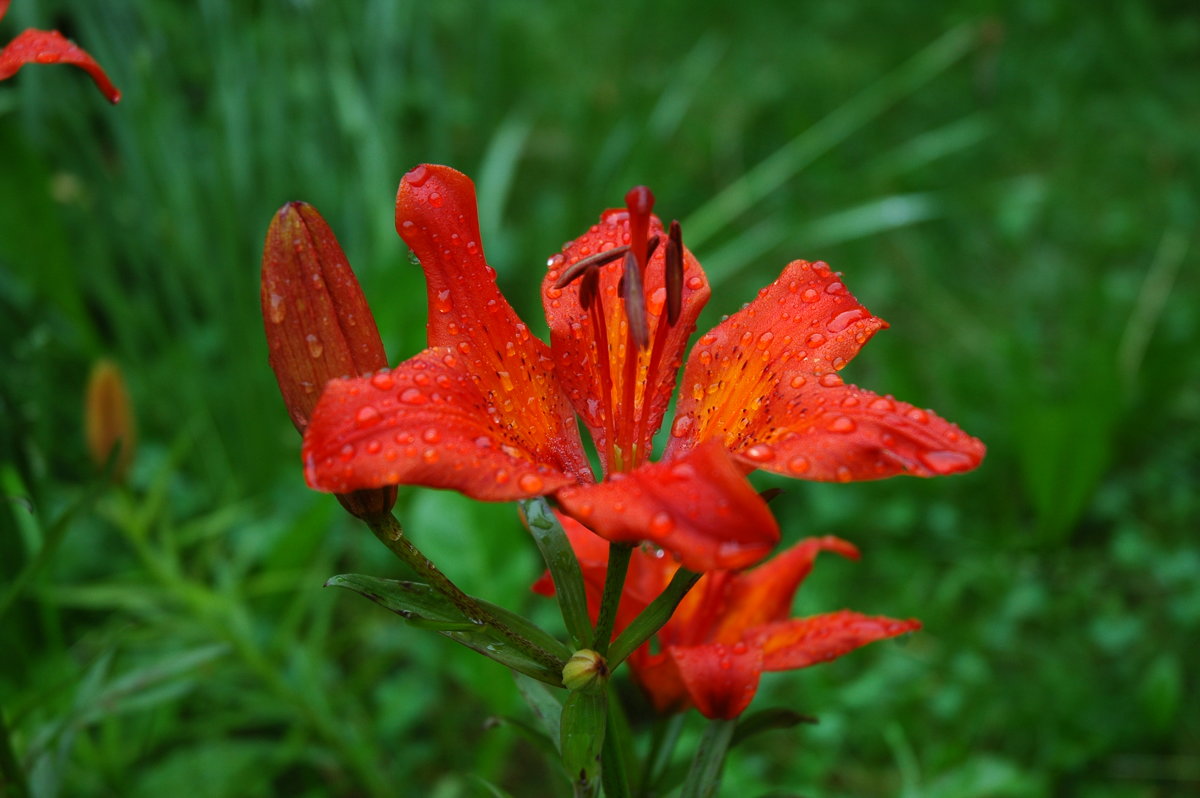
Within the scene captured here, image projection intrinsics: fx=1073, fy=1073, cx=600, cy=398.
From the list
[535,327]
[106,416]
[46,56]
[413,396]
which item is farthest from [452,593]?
[535,327]

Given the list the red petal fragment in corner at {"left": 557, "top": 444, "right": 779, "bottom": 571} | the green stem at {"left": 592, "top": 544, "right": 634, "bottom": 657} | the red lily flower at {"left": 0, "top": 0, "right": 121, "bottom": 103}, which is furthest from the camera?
the red lily flower at {"left": 0, "top": 0, "right": 121, "bottom": 103}

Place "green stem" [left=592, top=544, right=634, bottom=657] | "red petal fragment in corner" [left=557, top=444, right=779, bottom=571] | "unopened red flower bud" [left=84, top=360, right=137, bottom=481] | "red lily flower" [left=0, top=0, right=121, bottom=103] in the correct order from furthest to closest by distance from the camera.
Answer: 1. "unopened red flower bud" [left=84, top=360, right=137, bottom=481]
2. "red lily flower" [left=0, top=0, right=121, bottom=103]
3. "green stem" [left=592, top=544, right=634, bottom=657]
4. "red petal fragment in corner" [left=557, top=444, right=779, bottom=571]

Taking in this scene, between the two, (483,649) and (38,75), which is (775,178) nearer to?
(38,75)

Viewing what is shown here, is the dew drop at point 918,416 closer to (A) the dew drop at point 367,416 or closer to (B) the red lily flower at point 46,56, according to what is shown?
(A) the dew drop at point 367,416

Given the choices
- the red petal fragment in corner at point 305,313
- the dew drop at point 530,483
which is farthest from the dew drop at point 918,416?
the red petal fragment in corner at point 305,313

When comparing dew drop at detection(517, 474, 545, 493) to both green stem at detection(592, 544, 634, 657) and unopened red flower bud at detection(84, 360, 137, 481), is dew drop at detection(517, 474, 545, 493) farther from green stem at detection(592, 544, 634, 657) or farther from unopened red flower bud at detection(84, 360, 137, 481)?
unopened red flower bud at detection(84, 360, 137, 481)

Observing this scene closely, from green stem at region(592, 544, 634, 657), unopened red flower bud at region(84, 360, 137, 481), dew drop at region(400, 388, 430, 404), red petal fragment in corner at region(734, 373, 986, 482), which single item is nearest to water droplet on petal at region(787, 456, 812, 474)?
red petal fragment in corner at region(734, 373, 986, 482)

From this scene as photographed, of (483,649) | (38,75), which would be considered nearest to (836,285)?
(483,649)
